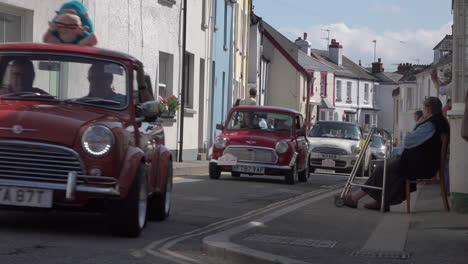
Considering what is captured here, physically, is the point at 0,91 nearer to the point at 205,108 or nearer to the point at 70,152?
the point at 70,152

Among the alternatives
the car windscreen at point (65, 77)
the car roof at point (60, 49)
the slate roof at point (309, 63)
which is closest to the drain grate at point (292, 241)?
the car windscreen at point (65, 77)

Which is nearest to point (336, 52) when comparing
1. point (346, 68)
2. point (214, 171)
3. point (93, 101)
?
point (346, 68)

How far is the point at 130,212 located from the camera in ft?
26.8

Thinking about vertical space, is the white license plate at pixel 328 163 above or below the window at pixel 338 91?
below

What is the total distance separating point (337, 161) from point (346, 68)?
238ft

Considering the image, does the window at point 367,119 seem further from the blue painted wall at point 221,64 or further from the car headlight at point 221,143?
the car headlight at point 221,143

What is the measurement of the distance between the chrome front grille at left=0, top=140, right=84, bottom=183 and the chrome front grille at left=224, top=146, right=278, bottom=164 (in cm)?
1115

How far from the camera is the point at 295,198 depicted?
15273 millimetres

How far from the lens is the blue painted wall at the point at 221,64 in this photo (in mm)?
32094

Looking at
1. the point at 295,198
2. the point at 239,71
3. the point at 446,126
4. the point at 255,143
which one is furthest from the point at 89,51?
the point at 239,71

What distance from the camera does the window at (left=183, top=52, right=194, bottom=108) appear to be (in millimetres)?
27844

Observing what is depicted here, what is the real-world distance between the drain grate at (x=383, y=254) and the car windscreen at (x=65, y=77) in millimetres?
2789

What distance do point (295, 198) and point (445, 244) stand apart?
23.2ft

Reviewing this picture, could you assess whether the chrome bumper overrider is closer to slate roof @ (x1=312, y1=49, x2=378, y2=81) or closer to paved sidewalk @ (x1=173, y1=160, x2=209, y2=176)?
paved sidewalk @ (x1=173, y1=160, x2=209, y2=176)
